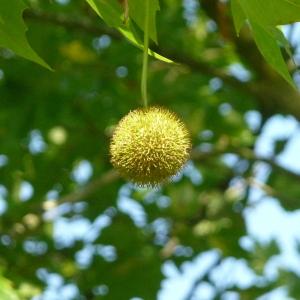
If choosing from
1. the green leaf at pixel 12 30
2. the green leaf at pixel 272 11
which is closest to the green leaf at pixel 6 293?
the green leaf at pixel 12 30

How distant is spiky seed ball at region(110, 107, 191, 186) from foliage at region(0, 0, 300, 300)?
1657mm

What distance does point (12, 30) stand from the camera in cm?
191

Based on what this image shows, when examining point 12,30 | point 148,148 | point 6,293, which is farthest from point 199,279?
Answer: point 12,30

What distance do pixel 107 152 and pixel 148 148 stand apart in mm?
2527

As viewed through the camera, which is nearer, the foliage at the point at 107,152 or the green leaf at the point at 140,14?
the green leaf at the point at 140,14

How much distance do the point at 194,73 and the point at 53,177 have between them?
3.32 ft

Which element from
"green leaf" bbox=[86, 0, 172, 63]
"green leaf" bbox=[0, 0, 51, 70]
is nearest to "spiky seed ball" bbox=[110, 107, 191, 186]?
"green leaf" bbox=[86, 0, 172, 63]

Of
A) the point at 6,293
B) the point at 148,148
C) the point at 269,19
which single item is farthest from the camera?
the point at 6,293

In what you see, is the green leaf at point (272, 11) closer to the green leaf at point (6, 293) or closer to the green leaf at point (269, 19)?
the green leaf at point (269, 19)

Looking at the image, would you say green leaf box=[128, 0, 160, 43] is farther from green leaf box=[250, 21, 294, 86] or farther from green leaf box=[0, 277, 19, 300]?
green leaf box=[0, 277, 19, 300]

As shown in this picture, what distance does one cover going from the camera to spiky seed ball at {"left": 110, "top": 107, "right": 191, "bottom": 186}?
6.50 feet

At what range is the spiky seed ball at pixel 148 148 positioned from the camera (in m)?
1.98

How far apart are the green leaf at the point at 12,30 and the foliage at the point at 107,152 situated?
181 centimetres

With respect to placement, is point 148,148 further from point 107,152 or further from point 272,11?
point 107,152
